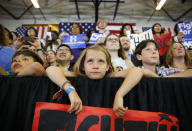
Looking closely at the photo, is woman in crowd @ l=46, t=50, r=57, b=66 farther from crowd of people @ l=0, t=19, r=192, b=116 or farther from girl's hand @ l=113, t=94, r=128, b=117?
girl's hand @ l=113, t=94, r=128, b=117

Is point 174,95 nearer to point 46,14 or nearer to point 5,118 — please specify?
point 5,118

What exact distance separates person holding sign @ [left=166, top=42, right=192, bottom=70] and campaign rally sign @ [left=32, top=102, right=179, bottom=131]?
1.15 meters

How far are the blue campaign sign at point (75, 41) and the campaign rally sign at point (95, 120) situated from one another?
187cm

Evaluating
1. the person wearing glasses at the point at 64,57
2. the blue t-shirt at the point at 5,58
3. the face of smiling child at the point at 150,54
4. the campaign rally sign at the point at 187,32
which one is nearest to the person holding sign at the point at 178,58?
the face of smiling child at the point at 150,54

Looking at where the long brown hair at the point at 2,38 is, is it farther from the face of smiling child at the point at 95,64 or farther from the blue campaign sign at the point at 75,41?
the face of smiling child at the point at 95,64

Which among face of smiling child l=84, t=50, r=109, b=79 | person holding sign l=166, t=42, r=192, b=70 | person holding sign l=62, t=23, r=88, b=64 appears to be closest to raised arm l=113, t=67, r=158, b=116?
face of smiling child l=84, t=50, r=109, b=79

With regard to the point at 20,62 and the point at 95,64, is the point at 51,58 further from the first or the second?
the point at 95,64

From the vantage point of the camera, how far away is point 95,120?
0.89 m

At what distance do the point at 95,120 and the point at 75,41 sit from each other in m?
2.10

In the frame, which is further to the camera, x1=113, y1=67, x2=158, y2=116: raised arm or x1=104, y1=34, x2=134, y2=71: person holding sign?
x1=104, y1=34, x2=134, y2=71: person holding sign

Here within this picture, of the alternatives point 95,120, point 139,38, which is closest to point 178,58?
point 139,38

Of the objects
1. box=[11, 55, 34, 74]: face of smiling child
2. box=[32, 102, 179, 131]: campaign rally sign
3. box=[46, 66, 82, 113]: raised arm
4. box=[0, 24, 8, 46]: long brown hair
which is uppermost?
box=[0, 24, 8, 46]: long brown hair

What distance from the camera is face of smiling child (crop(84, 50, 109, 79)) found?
107 cm

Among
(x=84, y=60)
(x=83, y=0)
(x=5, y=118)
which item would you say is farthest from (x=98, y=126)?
(x=83, y=0)
